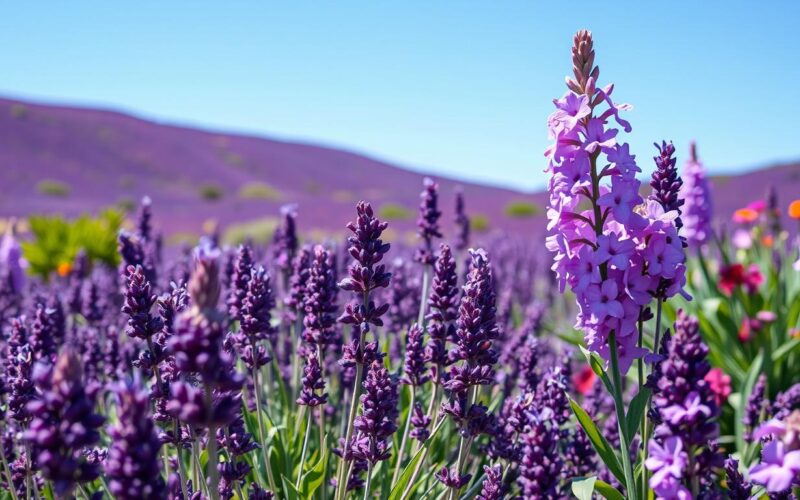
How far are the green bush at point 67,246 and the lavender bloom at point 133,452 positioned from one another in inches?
340

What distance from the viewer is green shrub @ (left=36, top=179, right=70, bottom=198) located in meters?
34.1

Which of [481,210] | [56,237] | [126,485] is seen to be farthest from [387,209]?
[126,485]

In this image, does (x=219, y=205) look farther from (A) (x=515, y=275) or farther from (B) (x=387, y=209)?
(A) (x=515, y=275)

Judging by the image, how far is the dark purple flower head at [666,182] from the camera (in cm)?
253

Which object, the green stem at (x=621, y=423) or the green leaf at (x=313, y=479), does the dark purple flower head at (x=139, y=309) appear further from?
the green stem at (x=621, y=423)

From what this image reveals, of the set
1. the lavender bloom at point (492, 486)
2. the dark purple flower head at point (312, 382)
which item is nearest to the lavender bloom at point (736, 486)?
the lavender bloom at point (492, 486)

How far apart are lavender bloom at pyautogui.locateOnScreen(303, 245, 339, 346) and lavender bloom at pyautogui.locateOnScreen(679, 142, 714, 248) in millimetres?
3219

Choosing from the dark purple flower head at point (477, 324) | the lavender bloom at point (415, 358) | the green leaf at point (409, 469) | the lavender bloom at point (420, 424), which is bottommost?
the green leaf at point (409, 469)

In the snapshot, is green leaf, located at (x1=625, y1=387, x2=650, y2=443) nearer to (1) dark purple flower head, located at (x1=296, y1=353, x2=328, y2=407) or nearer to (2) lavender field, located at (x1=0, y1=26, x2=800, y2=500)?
(2) lavender field, located at (x1=0, y1=26, x2=800, y2=500)

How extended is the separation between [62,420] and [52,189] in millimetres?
37431

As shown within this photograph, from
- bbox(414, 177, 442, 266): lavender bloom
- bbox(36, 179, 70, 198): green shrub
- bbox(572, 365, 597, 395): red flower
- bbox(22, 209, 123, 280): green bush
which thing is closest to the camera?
bbox(414, 177, 442, 266): lavender bloom

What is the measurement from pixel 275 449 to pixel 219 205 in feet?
81.2

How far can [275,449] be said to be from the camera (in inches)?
119

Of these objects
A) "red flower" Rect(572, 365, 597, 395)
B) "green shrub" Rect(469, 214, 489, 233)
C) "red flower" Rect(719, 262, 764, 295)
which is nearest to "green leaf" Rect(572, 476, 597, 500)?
"red flower" Rect(572, 365, 597, 395)
